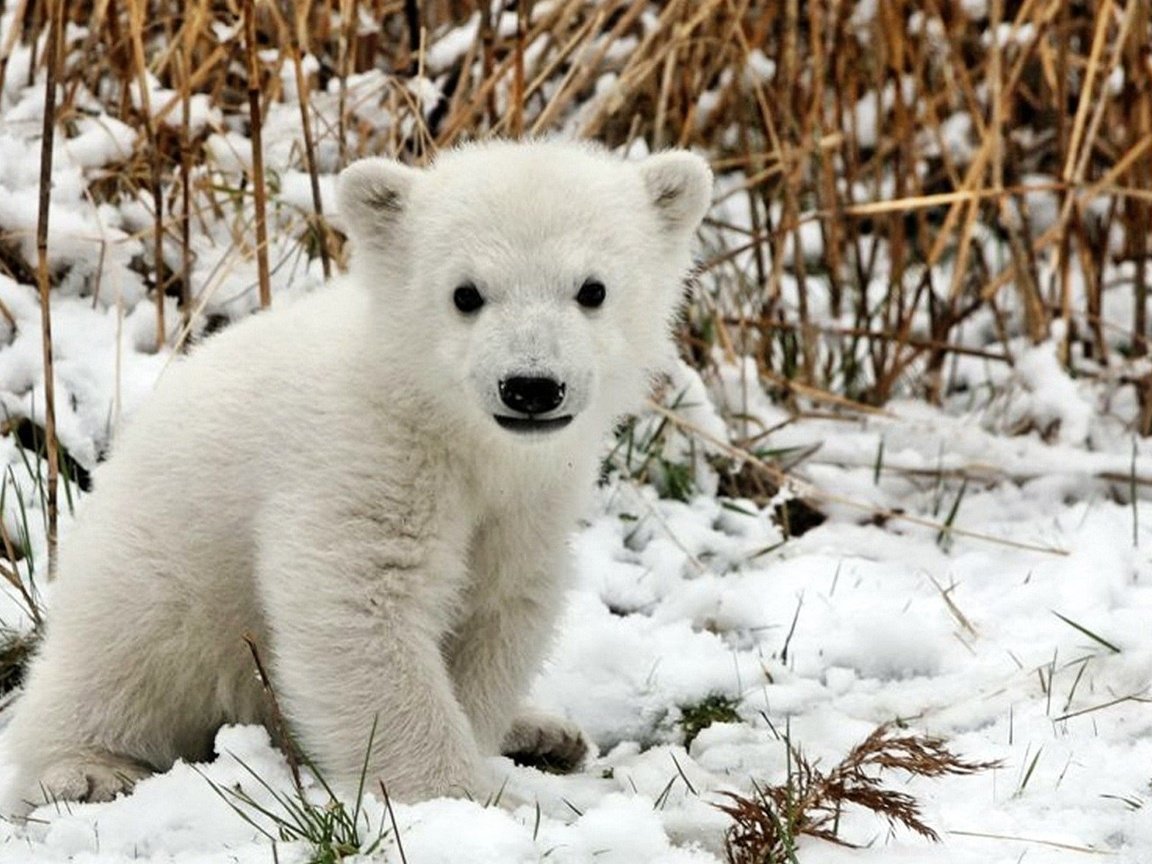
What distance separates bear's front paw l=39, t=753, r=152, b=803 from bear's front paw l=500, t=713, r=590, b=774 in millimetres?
871

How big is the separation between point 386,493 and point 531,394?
1.39 feet

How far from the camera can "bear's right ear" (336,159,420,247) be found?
405 cm

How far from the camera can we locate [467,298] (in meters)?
3.84

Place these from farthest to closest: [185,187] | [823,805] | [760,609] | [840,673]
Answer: [185,187] → [760,609] → [840,673] → [823,805]

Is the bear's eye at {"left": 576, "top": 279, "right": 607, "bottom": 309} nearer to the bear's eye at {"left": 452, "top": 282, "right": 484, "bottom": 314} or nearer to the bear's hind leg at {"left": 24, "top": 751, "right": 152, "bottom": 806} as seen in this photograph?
the bear's eye at {"left": 452, "top": 282, "right": 484, "bottom": 314}

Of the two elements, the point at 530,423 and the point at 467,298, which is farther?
the point at 467,298

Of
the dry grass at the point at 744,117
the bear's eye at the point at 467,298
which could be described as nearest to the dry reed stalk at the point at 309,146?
the dry grass at the point at 744,117

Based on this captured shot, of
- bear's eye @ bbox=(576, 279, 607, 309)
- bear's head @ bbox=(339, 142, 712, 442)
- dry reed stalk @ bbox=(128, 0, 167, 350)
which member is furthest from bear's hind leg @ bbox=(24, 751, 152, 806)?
dry reed stalk @ bbox=(128, 0, 167, 350)

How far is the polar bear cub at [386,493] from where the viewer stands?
12.2 ft

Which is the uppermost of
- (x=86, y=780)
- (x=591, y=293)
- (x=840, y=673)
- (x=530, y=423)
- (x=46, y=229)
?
(x=46, y=229)

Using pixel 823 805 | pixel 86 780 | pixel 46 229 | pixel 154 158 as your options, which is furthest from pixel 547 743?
pixel 154 158

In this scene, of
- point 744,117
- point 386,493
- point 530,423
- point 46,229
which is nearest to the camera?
point 530,423

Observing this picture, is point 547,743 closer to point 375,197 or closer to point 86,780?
point 86,780

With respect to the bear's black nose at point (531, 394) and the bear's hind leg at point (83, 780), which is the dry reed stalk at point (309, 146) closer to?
the bear's black nose at point (531, 394)
